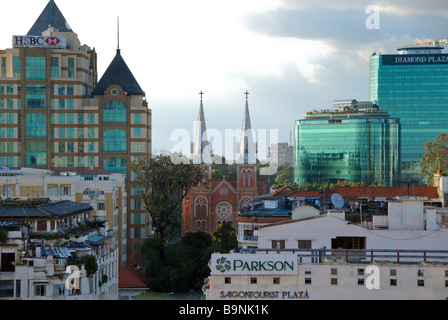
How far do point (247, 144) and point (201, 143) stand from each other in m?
8.95

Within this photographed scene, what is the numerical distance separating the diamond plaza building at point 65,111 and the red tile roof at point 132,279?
30.5 m

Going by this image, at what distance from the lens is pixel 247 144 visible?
17362 cm

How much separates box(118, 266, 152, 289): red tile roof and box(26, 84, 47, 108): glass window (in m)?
41.3

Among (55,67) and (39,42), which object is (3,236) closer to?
(55,67)

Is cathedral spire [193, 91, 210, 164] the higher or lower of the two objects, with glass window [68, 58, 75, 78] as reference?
lower

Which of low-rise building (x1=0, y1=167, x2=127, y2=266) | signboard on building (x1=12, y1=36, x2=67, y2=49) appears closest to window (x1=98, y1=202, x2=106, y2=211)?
low-rise building (x1=0, y1=167, x2=127, y2=266)

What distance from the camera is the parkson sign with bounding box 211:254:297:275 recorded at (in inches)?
1722

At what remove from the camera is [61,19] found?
451 ft

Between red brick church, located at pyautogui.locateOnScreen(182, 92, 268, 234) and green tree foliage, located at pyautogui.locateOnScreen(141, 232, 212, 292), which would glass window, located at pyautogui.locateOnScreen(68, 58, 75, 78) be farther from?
red brick church, located at pyautogui.locateOnScreen(182, 92, 268, 234)

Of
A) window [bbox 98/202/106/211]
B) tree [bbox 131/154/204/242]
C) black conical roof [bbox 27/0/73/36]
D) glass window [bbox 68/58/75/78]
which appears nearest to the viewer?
window [bbox 98/202/106/211]

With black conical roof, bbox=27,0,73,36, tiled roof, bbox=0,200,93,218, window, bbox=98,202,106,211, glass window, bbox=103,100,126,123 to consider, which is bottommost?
window, bbox=98,202,106,211

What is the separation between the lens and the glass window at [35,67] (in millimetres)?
129375

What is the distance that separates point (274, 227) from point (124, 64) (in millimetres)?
84133
